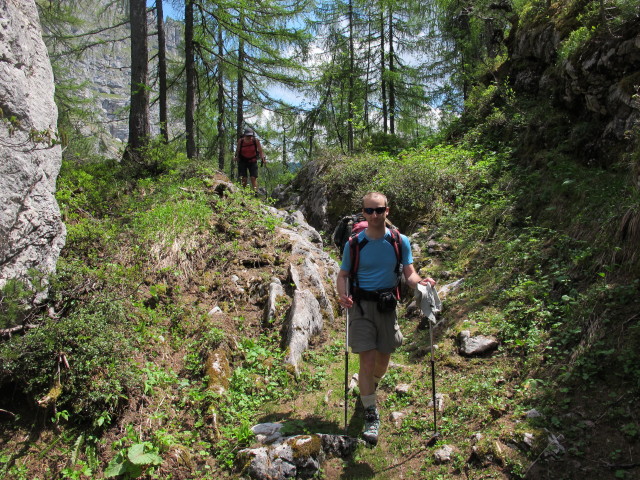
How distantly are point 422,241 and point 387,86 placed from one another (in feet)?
53.8

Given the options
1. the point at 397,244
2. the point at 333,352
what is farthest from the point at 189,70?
the point at 397,244

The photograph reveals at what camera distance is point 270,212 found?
9.59m

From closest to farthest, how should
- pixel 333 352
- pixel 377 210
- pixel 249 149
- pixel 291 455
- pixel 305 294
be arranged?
1. pixel 291 455
2. pixel 377 210
3. pixel 333 352
4. pixel 305 294
5. pixel 249 149

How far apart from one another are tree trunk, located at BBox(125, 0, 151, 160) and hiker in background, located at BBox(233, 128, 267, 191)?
96.9 inches

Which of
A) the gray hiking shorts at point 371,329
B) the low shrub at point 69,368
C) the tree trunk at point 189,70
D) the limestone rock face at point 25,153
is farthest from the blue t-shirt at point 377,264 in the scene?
the tree trunk at point 189,70

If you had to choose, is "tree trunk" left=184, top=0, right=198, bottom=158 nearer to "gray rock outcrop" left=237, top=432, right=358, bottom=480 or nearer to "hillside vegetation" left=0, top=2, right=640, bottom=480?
"hillside vegetation" left=0, top=2, right=640, bottom=480

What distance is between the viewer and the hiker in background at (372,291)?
407 cm

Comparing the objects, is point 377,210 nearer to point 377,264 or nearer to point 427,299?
point 377,264

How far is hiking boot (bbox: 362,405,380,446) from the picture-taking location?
156 inches

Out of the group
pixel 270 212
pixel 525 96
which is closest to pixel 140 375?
pixel 270 212

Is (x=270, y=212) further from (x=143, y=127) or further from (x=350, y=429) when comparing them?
(x=350, y=429)

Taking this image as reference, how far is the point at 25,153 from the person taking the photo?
4547mm

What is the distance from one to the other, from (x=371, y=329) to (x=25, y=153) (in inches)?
174

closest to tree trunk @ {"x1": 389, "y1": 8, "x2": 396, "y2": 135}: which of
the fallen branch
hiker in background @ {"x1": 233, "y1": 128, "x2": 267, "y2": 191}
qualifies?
hiker in background @ {"x1": 233, "y1": 128, "x2": 267, "y2": 191}
